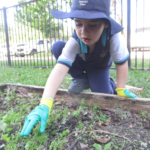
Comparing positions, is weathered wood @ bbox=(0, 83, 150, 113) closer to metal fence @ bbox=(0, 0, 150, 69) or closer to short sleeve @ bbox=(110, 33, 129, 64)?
short sleeve @ bbox=(110, 33, 129, 64)

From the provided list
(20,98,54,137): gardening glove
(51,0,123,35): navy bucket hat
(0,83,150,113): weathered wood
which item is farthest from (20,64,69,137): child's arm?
(51,0,123,35): navy bucket hat

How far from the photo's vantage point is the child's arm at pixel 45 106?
1.04 m

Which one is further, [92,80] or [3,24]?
[3,24]

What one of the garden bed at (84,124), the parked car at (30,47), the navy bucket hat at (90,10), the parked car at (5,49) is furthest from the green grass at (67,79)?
the parked car at (5,49)

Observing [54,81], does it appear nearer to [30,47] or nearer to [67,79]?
[67,79]

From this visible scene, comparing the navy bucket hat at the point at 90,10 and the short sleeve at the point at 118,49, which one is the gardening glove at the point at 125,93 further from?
the navy bucket hat at the point at 90,10

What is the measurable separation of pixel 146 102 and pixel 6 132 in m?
1.18

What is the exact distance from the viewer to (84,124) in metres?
1.21

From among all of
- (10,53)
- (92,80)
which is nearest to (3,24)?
(10,53)

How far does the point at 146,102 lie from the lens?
4.42ft

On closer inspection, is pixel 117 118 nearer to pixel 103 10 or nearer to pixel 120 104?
pixel 120 104

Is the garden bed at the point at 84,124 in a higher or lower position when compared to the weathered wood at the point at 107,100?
lower

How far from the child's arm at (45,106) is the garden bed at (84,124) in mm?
73

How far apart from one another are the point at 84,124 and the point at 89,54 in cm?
73
